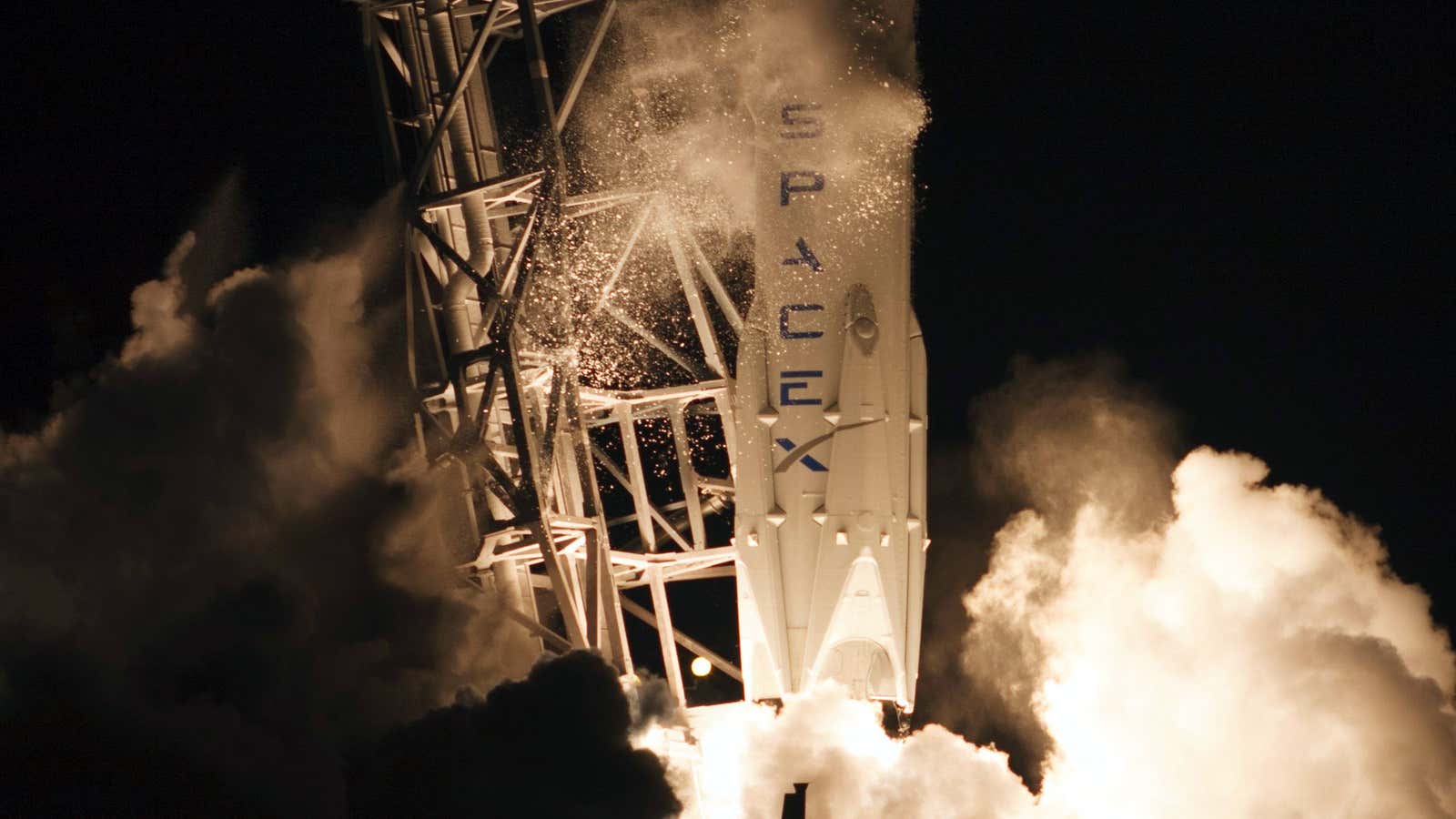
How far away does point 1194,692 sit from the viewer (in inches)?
752

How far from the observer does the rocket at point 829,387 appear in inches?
709

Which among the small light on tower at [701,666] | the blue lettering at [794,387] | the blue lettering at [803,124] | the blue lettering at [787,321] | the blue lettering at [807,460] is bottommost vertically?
the small light on tower at [701,666]

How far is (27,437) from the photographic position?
18578 millimetres

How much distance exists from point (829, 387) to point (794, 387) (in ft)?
1.05

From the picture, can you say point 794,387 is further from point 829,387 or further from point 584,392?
point 584,392

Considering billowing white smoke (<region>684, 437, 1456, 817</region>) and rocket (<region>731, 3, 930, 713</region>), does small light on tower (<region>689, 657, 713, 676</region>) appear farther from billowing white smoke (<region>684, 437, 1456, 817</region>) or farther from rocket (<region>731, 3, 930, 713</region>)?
rocket (<region>731, 3, 930, 713</region>)

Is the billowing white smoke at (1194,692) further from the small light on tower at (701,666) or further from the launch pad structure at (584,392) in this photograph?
the small light on tower at (701,666)

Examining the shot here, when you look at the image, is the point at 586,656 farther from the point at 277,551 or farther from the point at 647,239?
the point at 647,239

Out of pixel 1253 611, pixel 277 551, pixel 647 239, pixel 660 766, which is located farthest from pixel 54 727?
pixel 1253 611

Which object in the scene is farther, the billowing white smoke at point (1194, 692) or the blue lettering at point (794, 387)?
the blue lettering at point (794, 387)

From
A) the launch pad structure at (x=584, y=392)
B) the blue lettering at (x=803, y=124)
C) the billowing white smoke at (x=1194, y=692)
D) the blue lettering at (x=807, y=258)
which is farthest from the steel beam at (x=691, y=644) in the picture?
the blue lettering at (x=803, y=124)

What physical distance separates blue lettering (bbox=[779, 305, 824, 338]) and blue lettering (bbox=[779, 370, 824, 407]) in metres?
A: 0.33

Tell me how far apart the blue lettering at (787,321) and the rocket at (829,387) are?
1cm

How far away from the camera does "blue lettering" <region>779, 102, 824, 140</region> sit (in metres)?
18.0
